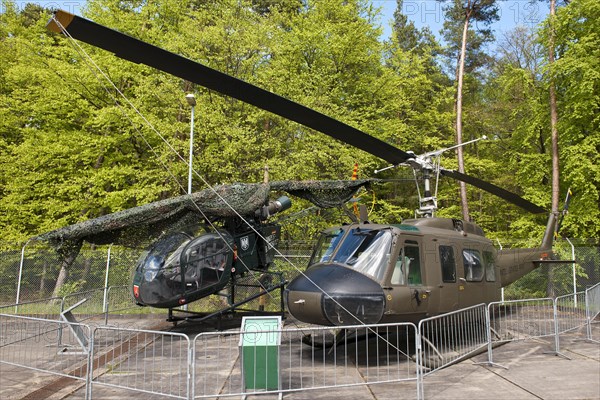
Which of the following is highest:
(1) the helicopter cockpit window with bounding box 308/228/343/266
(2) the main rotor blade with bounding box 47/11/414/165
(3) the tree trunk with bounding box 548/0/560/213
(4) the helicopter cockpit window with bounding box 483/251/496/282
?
(3) the tree trunk with bounding box 548/0/560/213

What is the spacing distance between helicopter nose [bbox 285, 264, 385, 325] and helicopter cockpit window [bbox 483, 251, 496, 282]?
355cm

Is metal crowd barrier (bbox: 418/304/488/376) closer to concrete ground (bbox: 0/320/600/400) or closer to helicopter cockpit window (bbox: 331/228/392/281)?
concrete ground (bbox: 0/320/600/400)

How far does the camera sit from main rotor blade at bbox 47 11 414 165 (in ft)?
14.1

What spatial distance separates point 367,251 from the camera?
764 cm

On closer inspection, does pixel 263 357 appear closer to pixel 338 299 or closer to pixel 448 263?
pixel 338 299

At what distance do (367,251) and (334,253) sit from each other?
58 centimetres

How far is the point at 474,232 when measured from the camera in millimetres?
9922

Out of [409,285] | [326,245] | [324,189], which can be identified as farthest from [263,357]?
[324,189]

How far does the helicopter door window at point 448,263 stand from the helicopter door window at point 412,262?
25.9 inches

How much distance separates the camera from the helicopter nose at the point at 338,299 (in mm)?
6871

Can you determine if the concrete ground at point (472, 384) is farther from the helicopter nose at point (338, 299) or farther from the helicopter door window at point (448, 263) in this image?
the helicopter door window at point (448, 263)

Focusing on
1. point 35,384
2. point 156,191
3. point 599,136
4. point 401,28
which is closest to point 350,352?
point 35,384

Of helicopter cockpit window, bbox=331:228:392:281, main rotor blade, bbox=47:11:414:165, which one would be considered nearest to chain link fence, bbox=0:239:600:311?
helicopter cockpit window, bbox=331:228:392:281

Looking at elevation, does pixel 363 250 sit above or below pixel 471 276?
above
